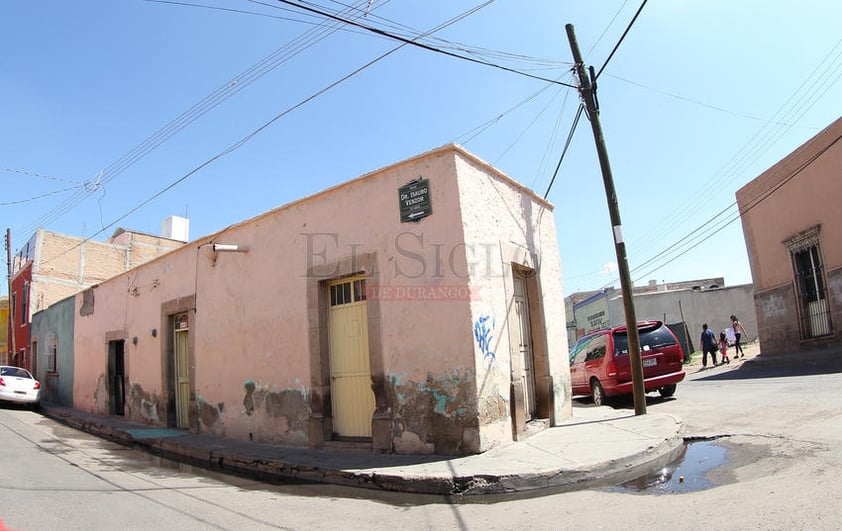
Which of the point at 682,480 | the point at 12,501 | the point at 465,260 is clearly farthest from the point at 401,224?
the point at 12,501

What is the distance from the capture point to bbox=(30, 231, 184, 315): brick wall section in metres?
25.1

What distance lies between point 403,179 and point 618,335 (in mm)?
6150

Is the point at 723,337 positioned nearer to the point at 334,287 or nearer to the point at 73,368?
the point at 334,287

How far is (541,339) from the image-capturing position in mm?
8766

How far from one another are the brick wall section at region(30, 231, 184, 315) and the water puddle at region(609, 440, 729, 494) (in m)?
24.1

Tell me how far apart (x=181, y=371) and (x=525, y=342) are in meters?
8.07

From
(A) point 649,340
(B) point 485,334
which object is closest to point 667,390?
(A) point 649,340

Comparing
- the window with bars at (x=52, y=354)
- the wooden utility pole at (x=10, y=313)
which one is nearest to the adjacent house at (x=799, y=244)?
the window with bars at (x=52, y=354)

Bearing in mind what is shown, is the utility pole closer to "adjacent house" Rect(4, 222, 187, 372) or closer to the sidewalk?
the sidewalk

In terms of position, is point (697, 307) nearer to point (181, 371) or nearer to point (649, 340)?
point (649, 340)

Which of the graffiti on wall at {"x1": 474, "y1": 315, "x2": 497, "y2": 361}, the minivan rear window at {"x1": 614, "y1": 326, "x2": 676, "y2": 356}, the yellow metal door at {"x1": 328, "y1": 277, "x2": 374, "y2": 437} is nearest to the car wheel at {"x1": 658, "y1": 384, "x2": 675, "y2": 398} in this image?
the minivan rear window at {"x1": 614, "y1": 326, "x2": 676, "y2": 356}

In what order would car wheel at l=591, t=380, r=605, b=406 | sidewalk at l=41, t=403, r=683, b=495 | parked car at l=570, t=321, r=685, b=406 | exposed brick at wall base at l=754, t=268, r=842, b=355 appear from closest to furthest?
sidewalk at l=41, t=403, r=683, b=495 < parked car at l=570, t=321, r=685, b=406 < car wheel at l=591, t=380, r=605, b=406 < exposed brick at wall base at l=754, t=268, r=842, b=355

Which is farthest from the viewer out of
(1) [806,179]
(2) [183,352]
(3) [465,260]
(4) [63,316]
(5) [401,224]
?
(4) [63,316]

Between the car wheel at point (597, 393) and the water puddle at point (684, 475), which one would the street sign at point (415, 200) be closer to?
the water puddle at point (684, 475)
